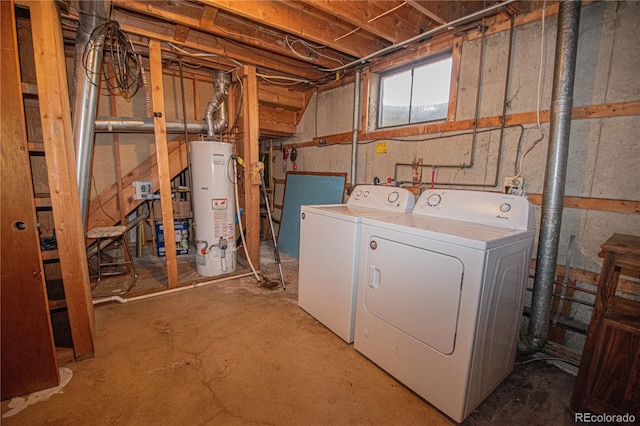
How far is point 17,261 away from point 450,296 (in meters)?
2.27

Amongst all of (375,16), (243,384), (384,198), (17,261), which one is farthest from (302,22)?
(243,384)

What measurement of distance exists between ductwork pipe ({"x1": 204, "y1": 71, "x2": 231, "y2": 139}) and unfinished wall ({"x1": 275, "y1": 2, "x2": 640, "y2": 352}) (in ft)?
8.00

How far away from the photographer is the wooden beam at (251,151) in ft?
10.2

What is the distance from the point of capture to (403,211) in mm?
2146

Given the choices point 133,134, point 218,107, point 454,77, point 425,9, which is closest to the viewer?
point 425,9

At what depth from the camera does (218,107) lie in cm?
343

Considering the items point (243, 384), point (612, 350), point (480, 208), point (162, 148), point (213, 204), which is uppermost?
point (162, 148)

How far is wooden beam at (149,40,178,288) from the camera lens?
8.39ft

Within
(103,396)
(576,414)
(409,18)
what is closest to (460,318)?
(576,414)

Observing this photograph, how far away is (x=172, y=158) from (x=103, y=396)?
3.05m

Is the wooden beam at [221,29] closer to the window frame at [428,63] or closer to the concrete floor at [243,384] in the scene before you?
the window frame at [428,63]

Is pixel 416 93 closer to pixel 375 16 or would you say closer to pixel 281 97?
pixel 375 16

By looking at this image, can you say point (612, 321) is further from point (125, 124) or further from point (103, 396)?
point (125, 124)

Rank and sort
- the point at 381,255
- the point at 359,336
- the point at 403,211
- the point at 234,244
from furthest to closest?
1. the point at 234,244
2. the point at 403,211
3. the point at 359,336
4. the point at 381,255
